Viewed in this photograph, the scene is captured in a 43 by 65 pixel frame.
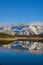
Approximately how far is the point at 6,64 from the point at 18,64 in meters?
1.25

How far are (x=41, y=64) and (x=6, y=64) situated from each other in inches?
141

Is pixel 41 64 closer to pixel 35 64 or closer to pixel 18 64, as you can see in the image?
pixel 35 64

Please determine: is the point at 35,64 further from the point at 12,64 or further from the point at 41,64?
the point at 12,64

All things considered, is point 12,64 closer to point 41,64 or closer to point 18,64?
point 18,64

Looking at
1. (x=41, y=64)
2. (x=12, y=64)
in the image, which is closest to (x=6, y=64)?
(x=12, y=64)

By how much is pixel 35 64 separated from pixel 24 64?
3.73 ft

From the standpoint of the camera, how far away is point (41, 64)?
826 inches

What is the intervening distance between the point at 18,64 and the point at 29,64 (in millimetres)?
1146

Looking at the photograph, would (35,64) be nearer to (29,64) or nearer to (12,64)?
(29,64)

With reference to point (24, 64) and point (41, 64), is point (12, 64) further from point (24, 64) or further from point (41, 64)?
point (41, 64)

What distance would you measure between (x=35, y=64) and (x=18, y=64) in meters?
1.75

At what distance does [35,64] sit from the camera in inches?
827

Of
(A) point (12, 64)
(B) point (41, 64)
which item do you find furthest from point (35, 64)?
(A) point (12, 64)

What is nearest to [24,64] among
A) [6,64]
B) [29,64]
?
[29,64]
